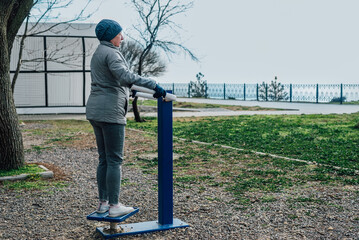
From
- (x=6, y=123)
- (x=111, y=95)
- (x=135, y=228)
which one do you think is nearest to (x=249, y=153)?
(x=6, y=123)

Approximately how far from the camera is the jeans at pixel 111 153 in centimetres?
431

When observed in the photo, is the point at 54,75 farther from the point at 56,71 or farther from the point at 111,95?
the point at 111,95

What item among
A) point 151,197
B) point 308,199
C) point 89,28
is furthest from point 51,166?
point 89,28

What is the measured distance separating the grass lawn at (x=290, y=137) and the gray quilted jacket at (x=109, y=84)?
5.37 metres

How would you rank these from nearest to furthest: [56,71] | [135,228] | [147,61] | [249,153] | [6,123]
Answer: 1. [135,228]
2. [6,123]
3. [249,153]
4. [56,71]
5. [147,61]

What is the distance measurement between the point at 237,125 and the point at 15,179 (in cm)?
973

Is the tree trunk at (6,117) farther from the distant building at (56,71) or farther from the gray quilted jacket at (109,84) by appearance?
the distant building at (56,71)

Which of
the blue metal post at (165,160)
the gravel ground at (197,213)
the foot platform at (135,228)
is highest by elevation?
the blue metal post at (165,160)

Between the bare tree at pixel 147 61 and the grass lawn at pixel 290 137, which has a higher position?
the bare tree at pixel 147 61

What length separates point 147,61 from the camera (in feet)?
104

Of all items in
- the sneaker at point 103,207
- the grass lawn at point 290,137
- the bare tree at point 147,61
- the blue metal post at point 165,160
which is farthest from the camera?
the bare tree at point 147,61

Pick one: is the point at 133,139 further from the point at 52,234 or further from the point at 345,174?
the point at 52,234

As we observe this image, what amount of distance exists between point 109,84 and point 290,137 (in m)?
8.84

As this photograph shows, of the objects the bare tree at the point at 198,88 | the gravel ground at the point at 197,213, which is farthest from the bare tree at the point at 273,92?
the gravel ground at the point at 197,213
